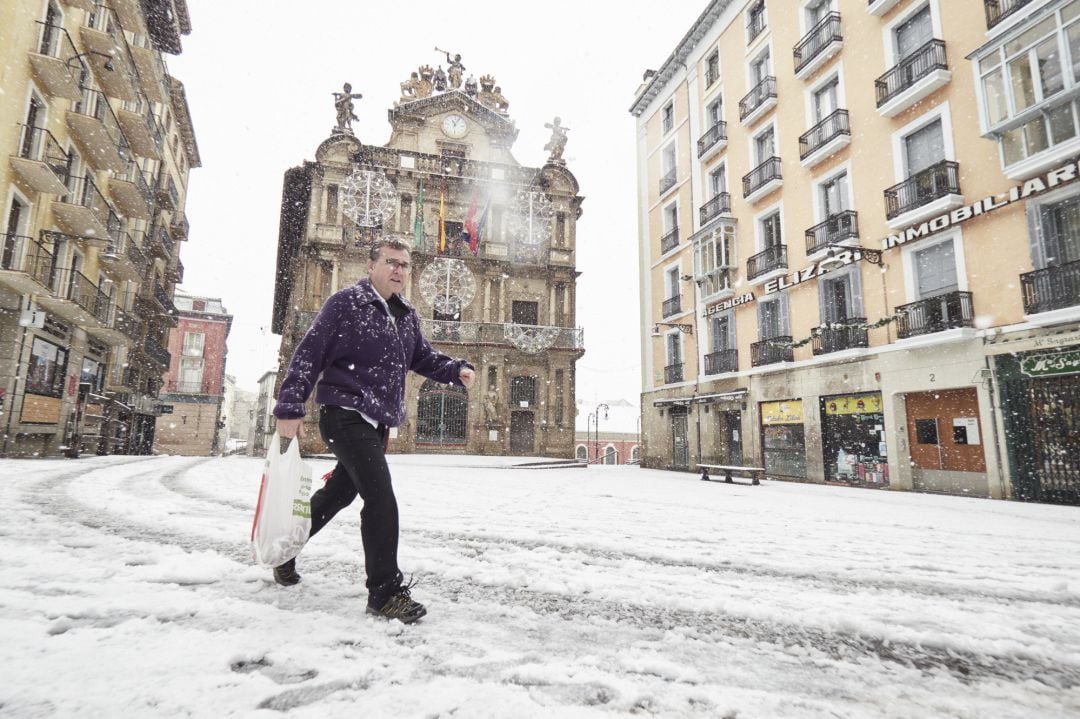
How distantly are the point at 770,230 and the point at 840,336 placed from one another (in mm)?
5018

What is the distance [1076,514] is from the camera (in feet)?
26.1

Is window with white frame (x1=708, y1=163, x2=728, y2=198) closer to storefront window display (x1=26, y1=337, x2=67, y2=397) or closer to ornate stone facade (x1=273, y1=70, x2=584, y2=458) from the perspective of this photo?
ornate stone facade (x1=273, y1=70, x2=584, y2=458)

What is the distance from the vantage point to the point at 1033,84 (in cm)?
1026

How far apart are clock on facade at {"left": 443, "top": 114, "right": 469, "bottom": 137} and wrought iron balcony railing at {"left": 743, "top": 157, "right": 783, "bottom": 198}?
1418cm

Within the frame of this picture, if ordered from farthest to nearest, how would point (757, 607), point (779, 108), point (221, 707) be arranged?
point (779, 108)
point (757, 607)
point (221, 707)

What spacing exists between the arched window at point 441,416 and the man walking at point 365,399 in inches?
763

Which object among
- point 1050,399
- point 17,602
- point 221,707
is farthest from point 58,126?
A: point 1050,399

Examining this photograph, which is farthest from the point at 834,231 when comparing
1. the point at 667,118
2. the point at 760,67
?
the point at 667,118

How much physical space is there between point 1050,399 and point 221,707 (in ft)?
45.7

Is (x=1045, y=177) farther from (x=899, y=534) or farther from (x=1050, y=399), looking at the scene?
(x=899, y=534)

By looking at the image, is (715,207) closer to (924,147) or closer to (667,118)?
(667,118)

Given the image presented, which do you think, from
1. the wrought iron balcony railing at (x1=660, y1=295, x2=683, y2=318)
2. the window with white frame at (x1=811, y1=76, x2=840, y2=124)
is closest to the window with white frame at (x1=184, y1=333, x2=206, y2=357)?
the wrought iron balcony railing at (x1=660, y1=295, x2=683, y2=318)

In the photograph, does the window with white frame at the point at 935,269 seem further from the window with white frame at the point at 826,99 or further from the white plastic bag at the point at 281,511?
the white plastic bag at the point at 281,511

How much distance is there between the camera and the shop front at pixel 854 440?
13.3 m
